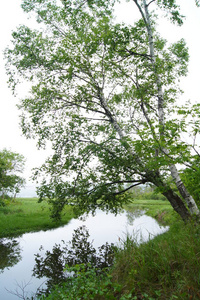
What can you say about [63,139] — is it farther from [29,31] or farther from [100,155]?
[29,31]

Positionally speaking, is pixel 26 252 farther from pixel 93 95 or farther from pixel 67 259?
pixel 93 95

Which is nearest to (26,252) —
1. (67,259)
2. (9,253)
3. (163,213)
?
(9,253)

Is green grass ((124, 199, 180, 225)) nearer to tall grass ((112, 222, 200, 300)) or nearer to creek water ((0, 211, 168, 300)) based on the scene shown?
creek water ((0, 211, 168, 300))

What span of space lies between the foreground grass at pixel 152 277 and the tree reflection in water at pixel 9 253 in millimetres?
6296

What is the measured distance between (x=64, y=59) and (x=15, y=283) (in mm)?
9821

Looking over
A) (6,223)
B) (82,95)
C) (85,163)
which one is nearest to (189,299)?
A: (85,163)

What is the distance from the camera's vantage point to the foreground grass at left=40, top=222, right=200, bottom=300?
351 cm

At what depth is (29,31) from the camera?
33.0 feet

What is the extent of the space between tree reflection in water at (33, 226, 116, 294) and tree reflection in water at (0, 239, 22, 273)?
3.61 ft

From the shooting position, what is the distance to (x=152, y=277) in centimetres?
404

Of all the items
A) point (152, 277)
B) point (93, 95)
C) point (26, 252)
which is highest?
point (93, 95)

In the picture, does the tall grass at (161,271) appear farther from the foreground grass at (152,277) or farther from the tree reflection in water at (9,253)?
the tree reflection in water at (9,253)

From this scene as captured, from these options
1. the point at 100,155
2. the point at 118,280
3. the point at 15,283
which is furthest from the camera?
the point at 100,155

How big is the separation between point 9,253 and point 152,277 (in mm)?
9725
